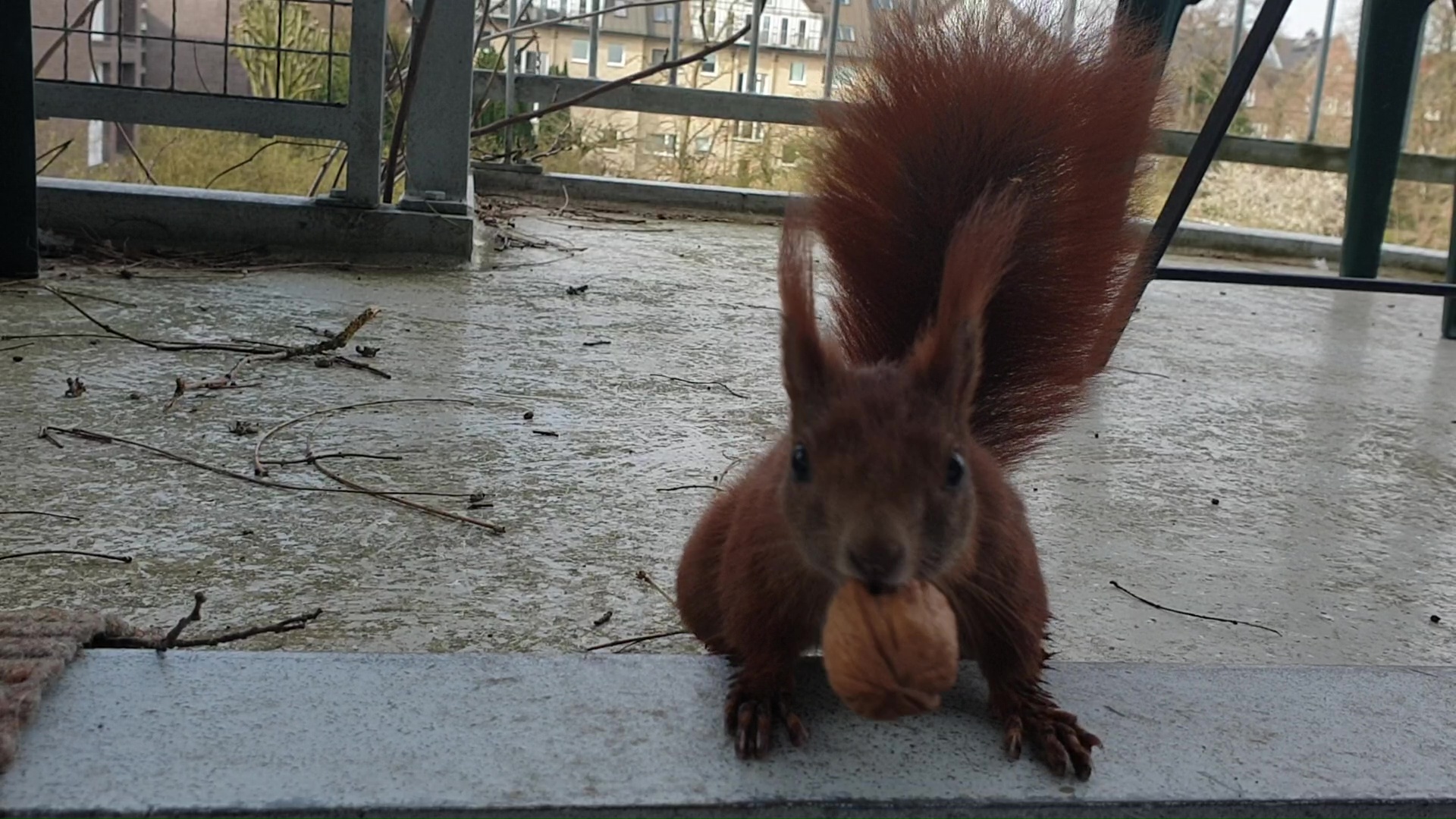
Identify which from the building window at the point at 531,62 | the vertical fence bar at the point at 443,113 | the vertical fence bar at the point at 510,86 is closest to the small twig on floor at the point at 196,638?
the vertical fence bar at the point at 443,113

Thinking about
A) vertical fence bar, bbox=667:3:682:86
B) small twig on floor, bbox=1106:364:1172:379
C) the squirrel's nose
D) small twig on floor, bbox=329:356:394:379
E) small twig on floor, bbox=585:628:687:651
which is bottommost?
small twig on floor, bbox=585:628:687:651

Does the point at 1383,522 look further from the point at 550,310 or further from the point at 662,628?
the point at 550,310

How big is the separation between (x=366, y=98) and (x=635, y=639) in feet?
9.63

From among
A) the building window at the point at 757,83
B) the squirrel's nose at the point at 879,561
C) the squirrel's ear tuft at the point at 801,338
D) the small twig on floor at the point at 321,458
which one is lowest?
the small twig on floor at the point at 321,458

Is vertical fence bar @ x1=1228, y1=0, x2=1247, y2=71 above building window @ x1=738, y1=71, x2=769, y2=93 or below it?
above

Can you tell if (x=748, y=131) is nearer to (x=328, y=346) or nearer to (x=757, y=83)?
(x=757, y=83)

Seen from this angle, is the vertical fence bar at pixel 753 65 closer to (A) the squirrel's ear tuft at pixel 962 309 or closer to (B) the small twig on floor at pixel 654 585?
(B) the small twig on floor at pixel 654 585

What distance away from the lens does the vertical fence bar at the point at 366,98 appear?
4137mm

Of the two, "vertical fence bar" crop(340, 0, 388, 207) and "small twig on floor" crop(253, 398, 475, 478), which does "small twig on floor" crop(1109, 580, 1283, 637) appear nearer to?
"small twig on floor" crop(253, 398, 475, 478)

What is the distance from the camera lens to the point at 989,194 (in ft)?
4.66

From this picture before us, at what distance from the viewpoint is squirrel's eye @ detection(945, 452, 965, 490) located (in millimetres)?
1132

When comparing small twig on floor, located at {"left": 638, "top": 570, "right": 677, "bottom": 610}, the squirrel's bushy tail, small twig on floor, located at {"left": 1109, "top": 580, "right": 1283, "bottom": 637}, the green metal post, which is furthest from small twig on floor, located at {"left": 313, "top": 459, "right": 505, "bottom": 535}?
the green metal post

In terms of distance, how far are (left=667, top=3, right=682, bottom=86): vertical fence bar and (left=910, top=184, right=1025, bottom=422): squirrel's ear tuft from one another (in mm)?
5500

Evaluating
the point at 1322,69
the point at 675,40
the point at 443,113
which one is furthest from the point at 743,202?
the point at 1322,69
